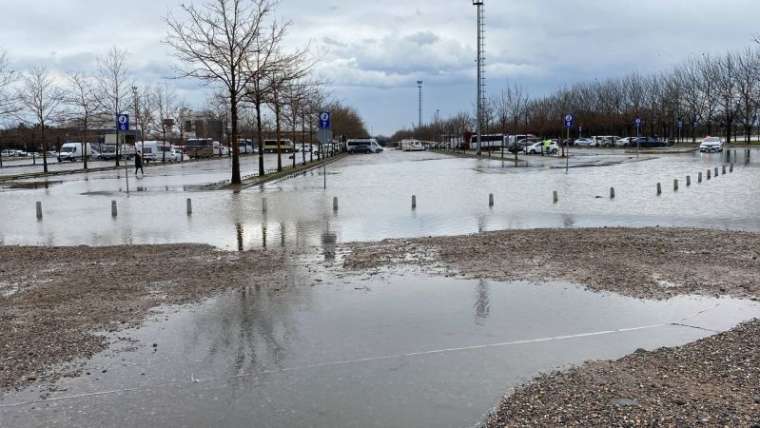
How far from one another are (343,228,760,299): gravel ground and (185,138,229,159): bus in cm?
6964

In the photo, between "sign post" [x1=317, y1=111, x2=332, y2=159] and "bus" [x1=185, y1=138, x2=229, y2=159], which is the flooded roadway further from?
"bus" [x1=185, y1=138, x2=229, y2=159]

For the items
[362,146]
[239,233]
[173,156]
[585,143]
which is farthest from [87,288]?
[585,143]

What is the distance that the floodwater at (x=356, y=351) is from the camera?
→ 529 cm

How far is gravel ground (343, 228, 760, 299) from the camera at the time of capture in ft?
30.8

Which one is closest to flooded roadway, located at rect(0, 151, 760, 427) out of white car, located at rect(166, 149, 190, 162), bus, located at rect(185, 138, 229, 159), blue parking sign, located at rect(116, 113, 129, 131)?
blue parking sign, located at rect(116, 113, 129, 131)

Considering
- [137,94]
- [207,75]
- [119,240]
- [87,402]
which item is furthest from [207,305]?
[137,94]

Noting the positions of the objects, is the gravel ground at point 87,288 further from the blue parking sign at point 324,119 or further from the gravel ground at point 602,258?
the blue parking sign at point 324,119

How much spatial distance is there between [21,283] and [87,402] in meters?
5.40

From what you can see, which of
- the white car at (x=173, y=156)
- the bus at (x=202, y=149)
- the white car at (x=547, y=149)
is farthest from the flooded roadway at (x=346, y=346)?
the bus at (x=202, y=149)

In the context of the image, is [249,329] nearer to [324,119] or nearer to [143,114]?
[324,119]

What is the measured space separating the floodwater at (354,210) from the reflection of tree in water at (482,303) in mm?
4773

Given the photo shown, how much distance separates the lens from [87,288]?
9.51 meters

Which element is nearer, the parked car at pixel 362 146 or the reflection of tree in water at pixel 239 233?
the reflection of tree in water at pixel 239 233

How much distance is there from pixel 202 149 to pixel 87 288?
7439 centimetres
